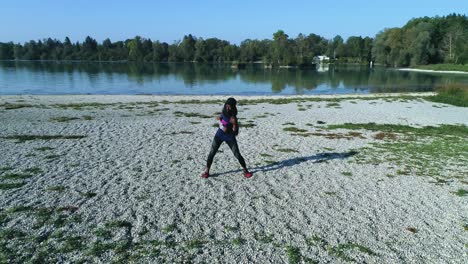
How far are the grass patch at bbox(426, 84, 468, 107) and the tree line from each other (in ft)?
343

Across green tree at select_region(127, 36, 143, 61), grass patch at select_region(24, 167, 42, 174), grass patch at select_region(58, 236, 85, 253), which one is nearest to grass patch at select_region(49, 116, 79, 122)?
grass patch at select_region(24, 167, 42, 174)

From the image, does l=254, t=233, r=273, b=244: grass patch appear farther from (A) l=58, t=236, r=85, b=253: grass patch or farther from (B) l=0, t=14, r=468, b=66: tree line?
(B) l=0, t=14, r=468, b=66: tree line

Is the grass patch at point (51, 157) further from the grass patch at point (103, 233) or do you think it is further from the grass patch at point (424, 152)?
the grass patch at point (424, 152)

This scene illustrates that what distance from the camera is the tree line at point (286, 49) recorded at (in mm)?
132000

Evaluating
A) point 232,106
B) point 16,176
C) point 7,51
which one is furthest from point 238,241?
point 7,51

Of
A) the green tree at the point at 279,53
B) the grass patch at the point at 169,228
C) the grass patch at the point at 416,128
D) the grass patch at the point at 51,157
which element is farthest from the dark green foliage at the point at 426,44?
the grass patch at the point at 169,228

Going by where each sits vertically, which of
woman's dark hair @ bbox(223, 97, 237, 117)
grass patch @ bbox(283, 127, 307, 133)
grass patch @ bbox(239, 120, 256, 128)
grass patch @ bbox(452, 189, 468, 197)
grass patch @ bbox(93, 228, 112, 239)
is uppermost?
woman's dark hair @ bbox(223, 97, 237, 117)

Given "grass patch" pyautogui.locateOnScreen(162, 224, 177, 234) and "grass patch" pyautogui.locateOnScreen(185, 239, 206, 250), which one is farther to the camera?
"grass patch" pyautogui.locateOnScreen(162, 224, 177, 234)

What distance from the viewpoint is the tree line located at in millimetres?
132000

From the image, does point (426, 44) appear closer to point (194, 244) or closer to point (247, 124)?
point (247, 124)

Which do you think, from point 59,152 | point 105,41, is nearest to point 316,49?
point 105,41

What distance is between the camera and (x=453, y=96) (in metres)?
31.0

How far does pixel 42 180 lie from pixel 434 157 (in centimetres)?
1274

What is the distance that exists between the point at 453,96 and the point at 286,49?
11805 cm
